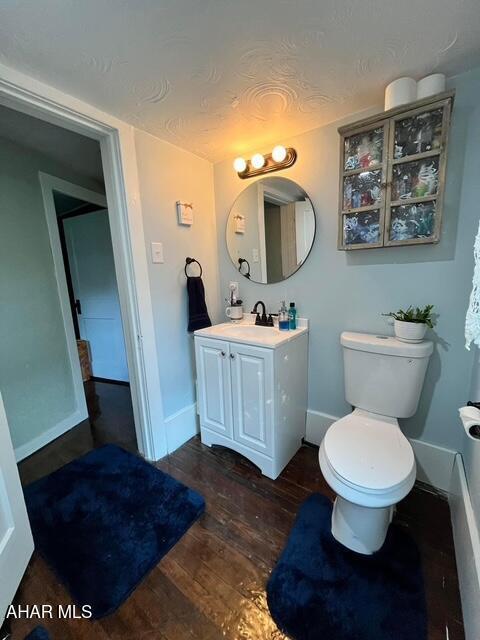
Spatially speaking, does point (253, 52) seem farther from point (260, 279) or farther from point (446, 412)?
point (446, 412)

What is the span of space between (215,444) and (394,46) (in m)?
2.27

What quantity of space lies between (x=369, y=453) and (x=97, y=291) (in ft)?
9.81

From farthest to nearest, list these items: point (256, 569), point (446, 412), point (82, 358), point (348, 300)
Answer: point (82, 358), point (348, 300), point (446, 412), point (256, 569)

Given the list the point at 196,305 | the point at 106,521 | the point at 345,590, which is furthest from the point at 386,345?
the point at 106,521

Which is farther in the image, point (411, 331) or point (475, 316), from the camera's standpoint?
point (411, 331)

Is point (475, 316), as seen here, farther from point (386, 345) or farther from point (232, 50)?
point (232, 50)

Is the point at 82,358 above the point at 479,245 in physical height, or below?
below

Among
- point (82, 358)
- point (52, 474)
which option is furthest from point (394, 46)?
point (82, 358)

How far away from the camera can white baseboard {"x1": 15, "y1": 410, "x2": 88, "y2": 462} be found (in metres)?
1.84

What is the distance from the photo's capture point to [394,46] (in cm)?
102

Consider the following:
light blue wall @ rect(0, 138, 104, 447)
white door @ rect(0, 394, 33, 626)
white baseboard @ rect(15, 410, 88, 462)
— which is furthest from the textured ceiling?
white baseboard @ rect(15, 410, 88, 462)

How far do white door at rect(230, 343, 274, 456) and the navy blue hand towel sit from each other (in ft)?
1.44

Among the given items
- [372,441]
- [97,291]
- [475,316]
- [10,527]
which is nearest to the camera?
[475,316]

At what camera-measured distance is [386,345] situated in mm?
1350
